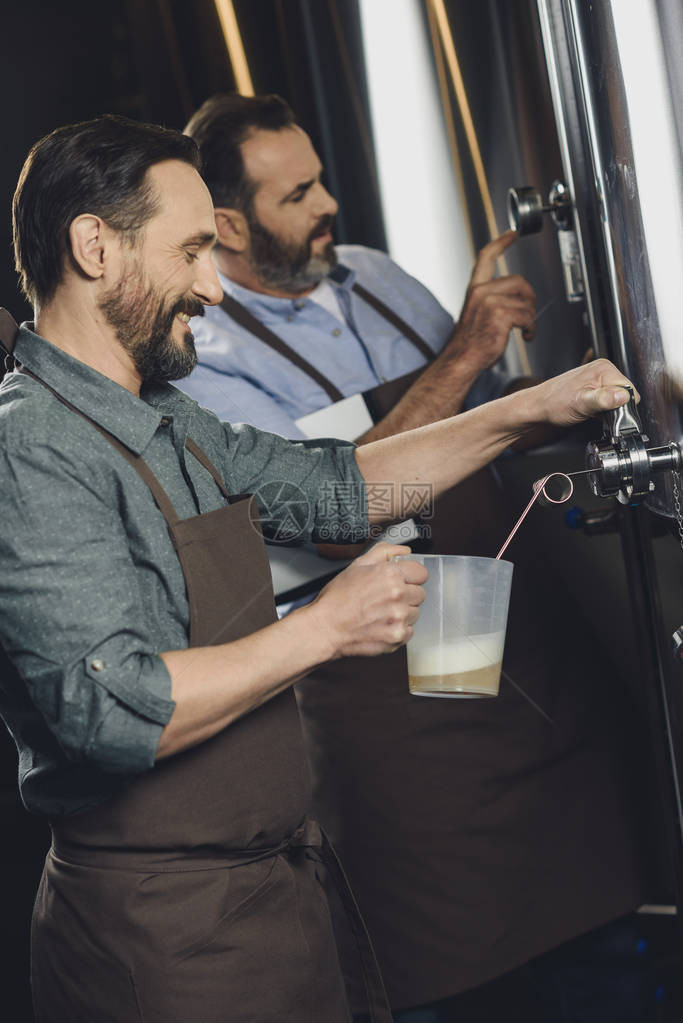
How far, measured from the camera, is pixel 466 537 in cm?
174

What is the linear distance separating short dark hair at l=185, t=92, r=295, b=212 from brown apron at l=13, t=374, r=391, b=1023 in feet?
2.97

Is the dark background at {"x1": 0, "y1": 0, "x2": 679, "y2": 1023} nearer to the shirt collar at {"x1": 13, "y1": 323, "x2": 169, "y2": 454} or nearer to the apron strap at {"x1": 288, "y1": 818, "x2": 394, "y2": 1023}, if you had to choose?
the apron strap at {"x1": 288, "y1": 818, "x2": 394, "y2": 1023}

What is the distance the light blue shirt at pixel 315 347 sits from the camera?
1729 millimetres

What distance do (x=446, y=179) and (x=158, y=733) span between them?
116cm

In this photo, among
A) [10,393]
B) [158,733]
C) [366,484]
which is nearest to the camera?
[158,733]

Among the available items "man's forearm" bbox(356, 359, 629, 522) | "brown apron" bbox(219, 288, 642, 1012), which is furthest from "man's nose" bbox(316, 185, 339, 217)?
"man's forearm" bbox(356, 359, 629, 522)

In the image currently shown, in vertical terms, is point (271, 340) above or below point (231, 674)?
above

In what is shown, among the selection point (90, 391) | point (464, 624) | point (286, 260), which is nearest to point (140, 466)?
point (90, 391)

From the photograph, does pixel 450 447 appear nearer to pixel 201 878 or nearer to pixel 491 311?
pixel 491 311

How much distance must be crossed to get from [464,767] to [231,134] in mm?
1140

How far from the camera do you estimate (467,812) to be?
1.64 metres

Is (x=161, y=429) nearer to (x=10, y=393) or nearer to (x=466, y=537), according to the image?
(x=10, y=393)

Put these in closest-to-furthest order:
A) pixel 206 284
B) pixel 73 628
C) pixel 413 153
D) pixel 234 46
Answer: pixel 73 628, pixel 206 284, pixel 413 153, pixel 234 46

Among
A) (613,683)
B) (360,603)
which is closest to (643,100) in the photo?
(360,603)
